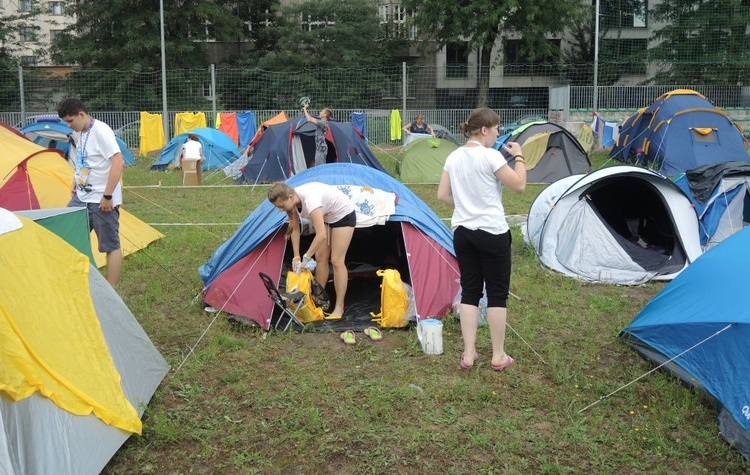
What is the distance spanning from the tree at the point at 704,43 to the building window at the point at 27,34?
A: 2581 centimetres

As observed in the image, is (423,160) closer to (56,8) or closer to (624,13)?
(624,13)

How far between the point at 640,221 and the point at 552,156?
20.5 ft

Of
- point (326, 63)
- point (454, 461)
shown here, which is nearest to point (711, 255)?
point (454, 461)

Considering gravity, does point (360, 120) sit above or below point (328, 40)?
below

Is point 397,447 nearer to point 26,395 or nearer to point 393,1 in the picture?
point 26,395

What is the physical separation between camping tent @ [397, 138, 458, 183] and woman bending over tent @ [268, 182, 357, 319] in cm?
846

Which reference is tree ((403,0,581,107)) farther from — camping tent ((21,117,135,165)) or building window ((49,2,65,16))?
building window ((49,2,65,16))

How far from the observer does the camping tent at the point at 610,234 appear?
276 inches

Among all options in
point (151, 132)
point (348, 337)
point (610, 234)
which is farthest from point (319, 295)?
point (151, 132)

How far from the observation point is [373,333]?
5.36m

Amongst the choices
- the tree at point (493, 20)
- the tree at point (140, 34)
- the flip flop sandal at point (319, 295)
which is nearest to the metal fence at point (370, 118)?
the tree at point (493, 20)

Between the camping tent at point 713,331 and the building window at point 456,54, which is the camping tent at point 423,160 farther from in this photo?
the building window at point 456,54

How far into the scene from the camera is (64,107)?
5.40 meters

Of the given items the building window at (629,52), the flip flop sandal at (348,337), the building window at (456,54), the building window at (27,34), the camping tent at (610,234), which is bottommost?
the flip flop sandal at (348,337)
